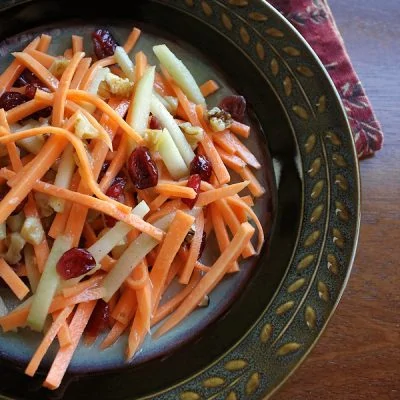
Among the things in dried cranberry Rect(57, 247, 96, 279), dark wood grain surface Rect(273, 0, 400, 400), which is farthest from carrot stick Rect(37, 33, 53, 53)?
dark wood grain surface Rect(273, 0, 400, 400)

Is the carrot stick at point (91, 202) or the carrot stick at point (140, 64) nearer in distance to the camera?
the carrot stick at point (91, 202)

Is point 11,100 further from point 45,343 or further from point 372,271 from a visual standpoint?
point 372,271

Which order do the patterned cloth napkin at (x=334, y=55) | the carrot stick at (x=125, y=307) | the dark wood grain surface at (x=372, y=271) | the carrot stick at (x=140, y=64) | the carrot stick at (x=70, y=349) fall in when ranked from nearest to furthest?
the carrot stick at (x=70, y=349), the carrot stick at (x=125, y=307), the carrot stick at (x=140, y=64), the dark wood grain surface at (x=372, y=271), the patterned cloth napkin at (x=334, y=55)

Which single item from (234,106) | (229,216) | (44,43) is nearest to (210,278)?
(229,216)

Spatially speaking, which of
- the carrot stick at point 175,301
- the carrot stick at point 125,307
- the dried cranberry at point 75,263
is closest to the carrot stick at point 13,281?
the dried cranberry at point 75,263

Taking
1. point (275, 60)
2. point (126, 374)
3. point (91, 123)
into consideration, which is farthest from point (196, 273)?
point (275, 60)

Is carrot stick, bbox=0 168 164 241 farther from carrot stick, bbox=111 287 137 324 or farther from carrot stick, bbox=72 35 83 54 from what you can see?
carrot stick, bbox=72 35 83 54

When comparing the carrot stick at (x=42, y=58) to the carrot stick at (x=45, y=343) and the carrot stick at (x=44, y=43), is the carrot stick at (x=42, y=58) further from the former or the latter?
the carrot stick at (x=45, y=343)
